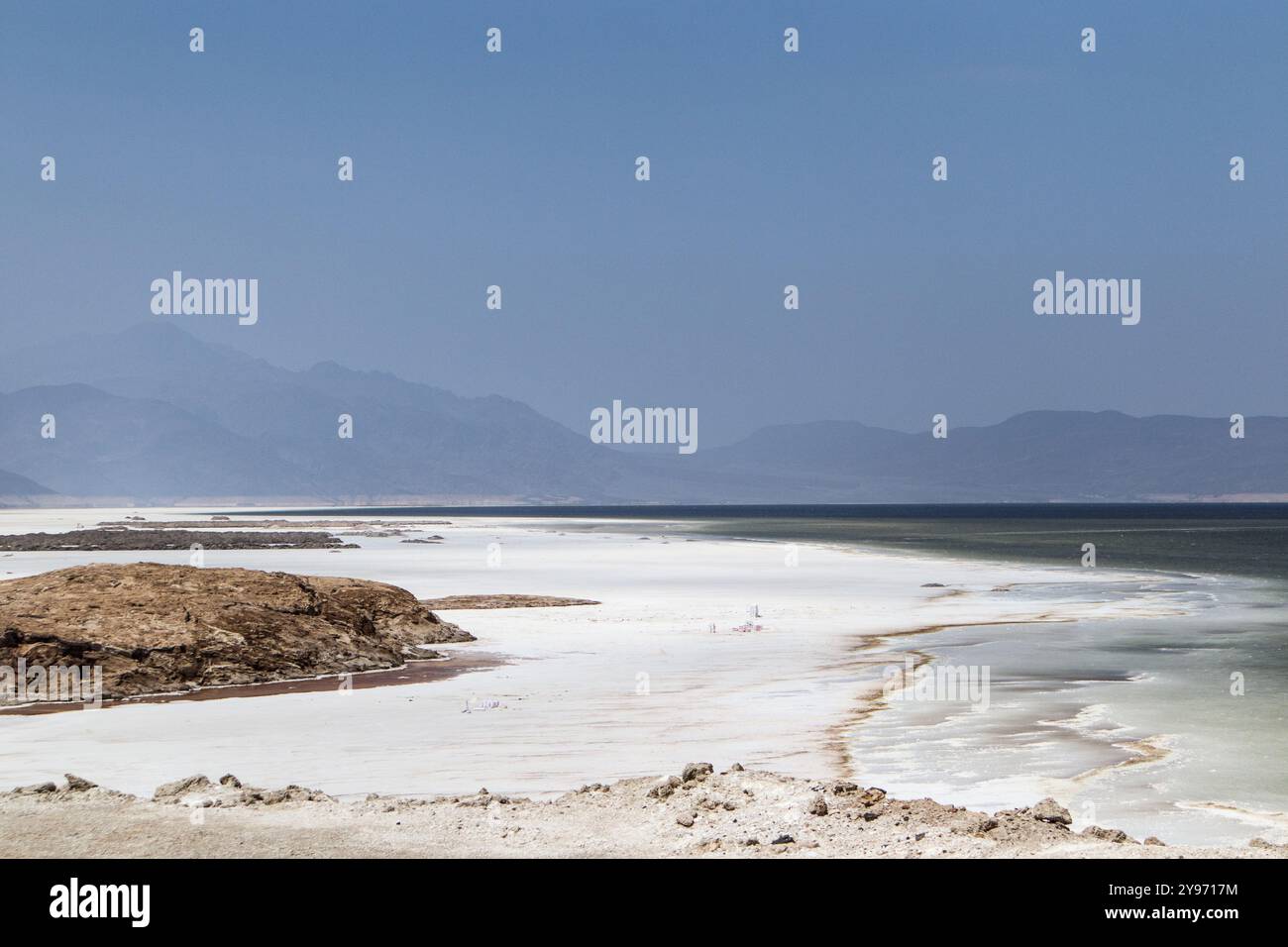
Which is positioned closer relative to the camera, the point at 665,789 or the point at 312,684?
the point at 665,789

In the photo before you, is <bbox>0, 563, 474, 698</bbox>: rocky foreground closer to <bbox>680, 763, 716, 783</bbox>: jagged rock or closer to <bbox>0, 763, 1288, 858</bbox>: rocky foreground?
<bbox>0, 763, 1288, 858</bbox>: rocky foreground

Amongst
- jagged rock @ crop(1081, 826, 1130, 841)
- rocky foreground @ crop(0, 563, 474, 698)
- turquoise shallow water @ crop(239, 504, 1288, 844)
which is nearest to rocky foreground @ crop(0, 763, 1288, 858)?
jagged rock @ crop(1081, 826, 1130, 841)

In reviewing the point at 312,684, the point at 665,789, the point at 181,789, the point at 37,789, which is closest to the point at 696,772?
the point at 665,789

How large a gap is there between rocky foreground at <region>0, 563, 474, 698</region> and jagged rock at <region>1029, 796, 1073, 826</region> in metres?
11.7

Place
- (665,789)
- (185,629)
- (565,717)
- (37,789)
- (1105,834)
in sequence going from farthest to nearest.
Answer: (185,629) → (565,717) → (37,789) → (665,789) → (1105,834)

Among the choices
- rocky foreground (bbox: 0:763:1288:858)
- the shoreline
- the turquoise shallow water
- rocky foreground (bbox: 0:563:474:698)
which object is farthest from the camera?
rocky foreground (bbox: 0:563:474:698)

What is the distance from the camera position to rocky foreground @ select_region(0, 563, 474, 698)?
17172 millimetres

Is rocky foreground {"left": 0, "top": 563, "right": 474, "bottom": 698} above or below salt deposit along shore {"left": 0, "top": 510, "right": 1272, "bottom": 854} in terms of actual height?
above

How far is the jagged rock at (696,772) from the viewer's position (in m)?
10.6

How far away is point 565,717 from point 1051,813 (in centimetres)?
684

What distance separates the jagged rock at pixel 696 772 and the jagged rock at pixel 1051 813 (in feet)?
8.32

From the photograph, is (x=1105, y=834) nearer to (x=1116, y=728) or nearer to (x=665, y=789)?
(x=665, y=789)

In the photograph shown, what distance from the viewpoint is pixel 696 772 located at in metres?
10.7
